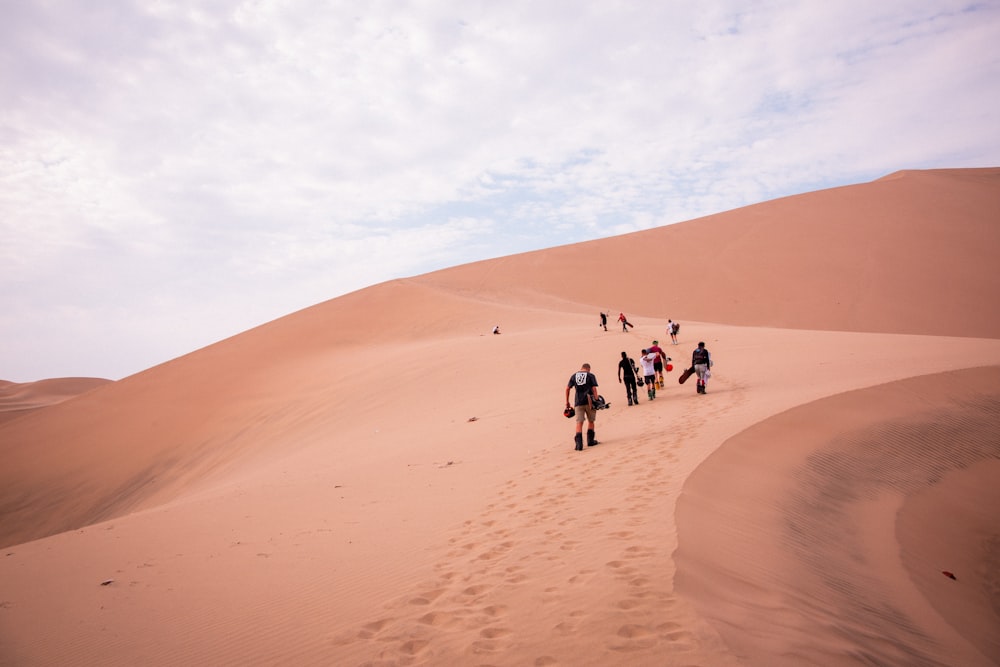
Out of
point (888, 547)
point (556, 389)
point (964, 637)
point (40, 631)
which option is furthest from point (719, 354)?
point (40, 631)

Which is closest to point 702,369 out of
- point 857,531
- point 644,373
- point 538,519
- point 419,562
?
point 644,373

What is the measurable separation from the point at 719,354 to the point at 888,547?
1350 centimetres

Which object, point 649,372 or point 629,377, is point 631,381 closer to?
point 629,377

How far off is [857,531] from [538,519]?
359cm

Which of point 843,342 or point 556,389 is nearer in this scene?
point 556,389

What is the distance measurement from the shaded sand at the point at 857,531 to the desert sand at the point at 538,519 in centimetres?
4

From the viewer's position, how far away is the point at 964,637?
4.94 meters

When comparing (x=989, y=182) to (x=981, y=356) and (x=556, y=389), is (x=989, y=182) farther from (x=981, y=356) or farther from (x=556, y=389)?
(x=556, y=389)

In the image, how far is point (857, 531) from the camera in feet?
22.2

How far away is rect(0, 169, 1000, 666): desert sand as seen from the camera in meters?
4.16

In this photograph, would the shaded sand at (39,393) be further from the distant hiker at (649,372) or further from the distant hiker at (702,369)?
the distant hiker at (702,369)

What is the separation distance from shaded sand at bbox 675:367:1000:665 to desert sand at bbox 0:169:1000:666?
4cm

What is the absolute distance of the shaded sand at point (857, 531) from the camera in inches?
159

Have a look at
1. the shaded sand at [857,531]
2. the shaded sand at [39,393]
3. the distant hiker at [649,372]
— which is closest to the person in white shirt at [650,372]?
the distant hiker at [649,372]
